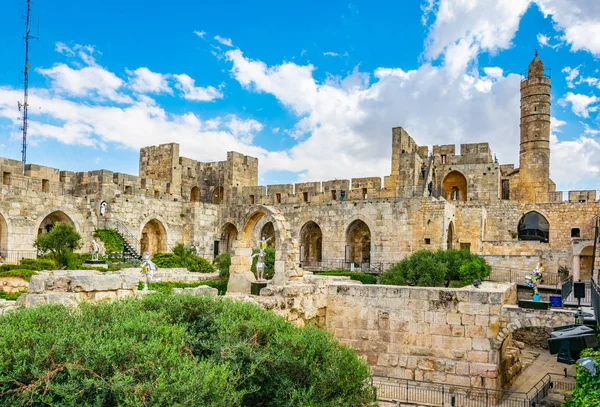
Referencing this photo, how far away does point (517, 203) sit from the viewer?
30.3 meters

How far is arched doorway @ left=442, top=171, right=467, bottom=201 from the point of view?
111 ft

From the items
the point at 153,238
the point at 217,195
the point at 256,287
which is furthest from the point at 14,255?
the point at 217,195

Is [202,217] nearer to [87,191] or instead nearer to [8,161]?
[87,191]

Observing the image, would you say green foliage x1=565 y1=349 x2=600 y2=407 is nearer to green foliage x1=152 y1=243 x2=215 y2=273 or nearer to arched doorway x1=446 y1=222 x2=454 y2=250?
green foliage x1=152 y1=243 x2=215 y2=273

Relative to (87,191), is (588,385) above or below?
below

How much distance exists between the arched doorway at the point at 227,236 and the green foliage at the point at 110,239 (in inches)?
313

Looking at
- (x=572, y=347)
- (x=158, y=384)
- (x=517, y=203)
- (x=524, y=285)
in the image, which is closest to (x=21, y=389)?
(x=158, y=384)

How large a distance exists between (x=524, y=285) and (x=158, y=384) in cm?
1926

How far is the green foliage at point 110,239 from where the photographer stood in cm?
2273

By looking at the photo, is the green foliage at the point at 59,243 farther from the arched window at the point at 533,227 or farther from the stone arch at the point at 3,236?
the arched window at the point at 533,227

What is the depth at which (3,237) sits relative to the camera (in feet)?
67.3

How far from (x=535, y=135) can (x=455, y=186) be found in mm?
6242

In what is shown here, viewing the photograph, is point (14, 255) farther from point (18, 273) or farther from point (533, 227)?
point (533, 227)

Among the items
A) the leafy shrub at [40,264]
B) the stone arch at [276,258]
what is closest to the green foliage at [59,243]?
the leafy shrub at [40,264]
